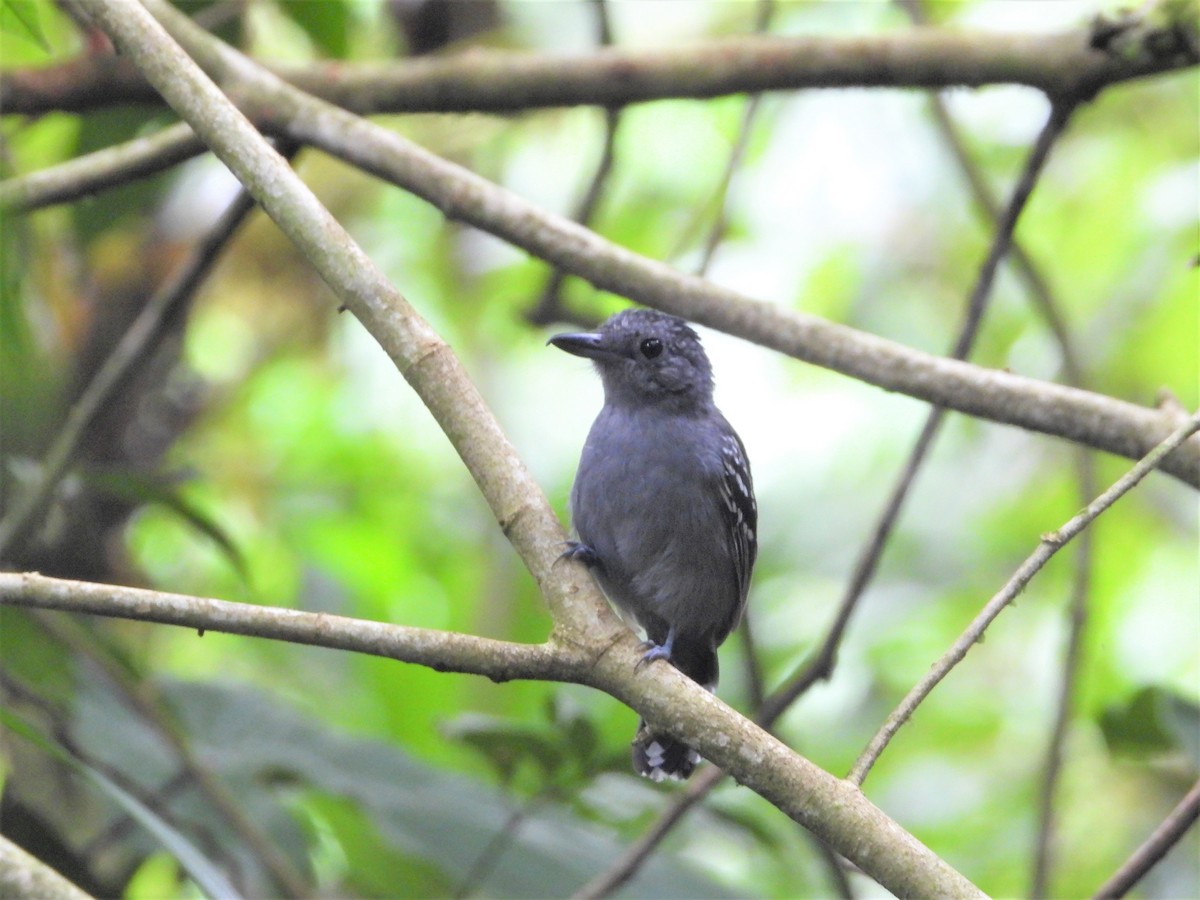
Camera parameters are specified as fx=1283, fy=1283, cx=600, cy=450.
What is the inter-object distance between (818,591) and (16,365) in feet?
16.3

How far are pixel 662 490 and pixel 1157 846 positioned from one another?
165 cm

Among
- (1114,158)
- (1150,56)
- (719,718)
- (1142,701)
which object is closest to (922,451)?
(1142,701)

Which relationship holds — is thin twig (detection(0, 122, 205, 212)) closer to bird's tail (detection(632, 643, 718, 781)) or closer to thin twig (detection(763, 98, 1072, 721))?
bird's tail (detection(632, 643, 718, 781))

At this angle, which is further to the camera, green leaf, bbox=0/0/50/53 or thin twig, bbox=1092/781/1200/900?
thin twig, bbox=1092/781/1200/900

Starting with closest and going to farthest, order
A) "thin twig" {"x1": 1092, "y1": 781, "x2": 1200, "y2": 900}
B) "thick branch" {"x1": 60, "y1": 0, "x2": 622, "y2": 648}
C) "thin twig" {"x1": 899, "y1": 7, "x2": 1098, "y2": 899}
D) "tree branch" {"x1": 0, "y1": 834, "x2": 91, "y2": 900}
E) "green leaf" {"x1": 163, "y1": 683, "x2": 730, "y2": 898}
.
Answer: "tree branch" {"x1": 0, "y1": 834, "x2": 91, "y2": 900} < "thick branch" {"x1": 60, "y1": 0, "x2": 622, "y2": 648} < "thin twig" {"x1": 1092, "y1": 781, "x2": 1200, "y2": 900} < "thin twig" {"x1": 899, "y1": 7, "x2": 1098, "y2": 899} < "green leaf" {"x1": 163, "y1": 683, "x2": 730, "y2": 898}

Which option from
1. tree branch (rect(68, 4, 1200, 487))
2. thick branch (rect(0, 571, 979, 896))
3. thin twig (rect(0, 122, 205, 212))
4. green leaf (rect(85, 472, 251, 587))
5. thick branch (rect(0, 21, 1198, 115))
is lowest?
thick branch (rect(0, 571, 979, 896))

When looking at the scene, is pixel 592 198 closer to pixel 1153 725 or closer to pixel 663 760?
pixel 663 760

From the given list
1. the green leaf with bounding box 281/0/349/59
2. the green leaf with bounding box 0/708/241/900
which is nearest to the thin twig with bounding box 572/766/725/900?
the green leaf with bounding box 0/708/241/900

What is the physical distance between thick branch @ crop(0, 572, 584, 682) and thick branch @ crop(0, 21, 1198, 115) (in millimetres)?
2354

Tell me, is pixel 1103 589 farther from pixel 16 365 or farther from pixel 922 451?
pixel 16 365

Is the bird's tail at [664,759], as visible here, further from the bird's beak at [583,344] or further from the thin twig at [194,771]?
the thin twig at [194,771]

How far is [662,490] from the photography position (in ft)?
12.7

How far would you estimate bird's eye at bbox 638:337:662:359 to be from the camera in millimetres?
4062

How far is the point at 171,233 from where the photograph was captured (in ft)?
19.4
